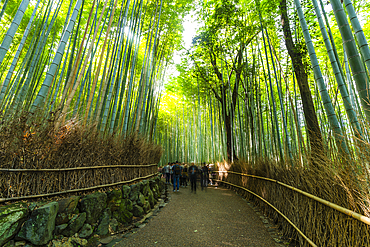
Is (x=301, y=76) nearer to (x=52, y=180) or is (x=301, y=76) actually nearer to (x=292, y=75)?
(x=292, y=75)

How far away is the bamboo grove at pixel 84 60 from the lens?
203cm

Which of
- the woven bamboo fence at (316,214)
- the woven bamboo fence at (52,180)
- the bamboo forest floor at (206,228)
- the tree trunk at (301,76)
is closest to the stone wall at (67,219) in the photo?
the woven bamboo fence at (52,180)

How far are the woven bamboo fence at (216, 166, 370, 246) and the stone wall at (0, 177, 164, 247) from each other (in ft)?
7.61

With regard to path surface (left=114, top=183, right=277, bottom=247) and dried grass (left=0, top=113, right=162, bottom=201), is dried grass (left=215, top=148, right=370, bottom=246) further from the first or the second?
dried grass (left=0, top=113, right=162, bottom=201)

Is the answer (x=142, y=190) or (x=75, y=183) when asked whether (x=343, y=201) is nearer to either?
(x=75, y=183)

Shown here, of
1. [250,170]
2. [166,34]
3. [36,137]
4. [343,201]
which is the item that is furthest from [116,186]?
[166,34]

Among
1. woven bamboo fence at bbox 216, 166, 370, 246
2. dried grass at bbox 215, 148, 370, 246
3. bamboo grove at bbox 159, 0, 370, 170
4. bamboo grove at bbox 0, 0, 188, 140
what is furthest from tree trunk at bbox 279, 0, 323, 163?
bamboo grove at bbox 0, 0, 188, 140

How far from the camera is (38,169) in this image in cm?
184

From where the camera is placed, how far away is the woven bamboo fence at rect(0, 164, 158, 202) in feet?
5.37

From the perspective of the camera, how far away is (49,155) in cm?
195

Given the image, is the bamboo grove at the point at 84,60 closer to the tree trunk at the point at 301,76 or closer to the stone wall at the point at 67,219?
the stone wall at the point at 67,219

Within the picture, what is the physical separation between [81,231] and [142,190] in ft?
5.31

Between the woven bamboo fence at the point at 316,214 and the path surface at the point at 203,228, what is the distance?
1.25 ft

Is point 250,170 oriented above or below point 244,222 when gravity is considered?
above
